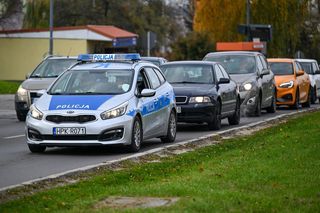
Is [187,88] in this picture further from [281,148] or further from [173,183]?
[173,183]

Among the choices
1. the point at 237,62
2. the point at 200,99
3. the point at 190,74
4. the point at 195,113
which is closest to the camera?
the point at 195,113

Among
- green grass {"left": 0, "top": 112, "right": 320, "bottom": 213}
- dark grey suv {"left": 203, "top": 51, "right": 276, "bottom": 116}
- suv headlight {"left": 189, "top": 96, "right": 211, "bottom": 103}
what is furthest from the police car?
dark grey suv {"left": 203, "top": 51, "right": 276, "bottom": 116}

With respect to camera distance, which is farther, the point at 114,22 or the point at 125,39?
the point at 114,22

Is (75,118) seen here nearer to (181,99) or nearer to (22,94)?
(181,99)

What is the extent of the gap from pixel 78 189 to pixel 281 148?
5268 mm

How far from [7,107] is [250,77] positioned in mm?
9551

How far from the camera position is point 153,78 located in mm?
18359

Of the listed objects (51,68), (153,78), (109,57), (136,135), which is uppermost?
(109,57)

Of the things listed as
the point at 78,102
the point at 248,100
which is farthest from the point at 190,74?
the point at 78,102

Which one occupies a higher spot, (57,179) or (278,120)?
(57,179)

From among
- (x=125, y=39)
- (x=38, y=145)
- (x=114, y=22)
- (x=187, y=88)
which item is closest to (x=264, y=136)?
(x=187, y=88)

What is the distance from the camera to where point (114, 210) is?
9398mm

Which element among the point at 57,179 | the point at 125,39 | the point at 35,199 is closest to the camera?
the point at 35,199

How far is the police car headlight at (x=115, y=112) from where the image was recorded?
16.0 metres
